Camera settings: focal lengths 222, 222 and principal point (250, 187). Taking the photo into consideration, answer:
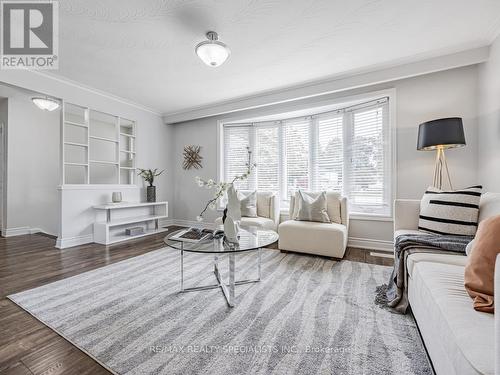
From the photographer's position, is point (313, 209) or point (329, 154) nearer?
point (313, 209)

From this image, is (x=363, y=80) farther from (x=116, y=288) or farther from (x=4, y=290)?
(x=4, y=290)

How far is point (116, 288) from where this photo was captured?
2.11 metres

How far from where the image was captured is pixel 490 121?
2461 millimetres

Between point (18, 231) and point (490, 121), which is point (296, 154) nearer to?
point (490, 121)

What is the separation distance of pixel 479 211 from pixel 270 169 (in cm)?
305

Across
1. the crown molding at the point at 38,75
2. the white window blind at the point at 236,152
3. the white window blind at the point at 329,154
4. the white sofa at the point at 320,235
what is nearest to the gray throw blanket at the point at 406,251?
the white sofa at the point at 320,235

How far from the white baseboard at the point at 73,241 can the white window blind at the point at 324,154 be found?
2692mm

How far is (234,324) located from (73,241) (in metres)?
3.42

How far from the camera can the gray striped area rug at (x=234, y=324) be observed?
1238mm

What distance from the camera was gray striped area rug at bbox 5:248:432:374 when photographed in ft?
4.06

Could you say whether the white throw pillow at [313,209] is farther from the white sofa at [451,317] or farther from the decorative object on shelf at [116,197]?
the decorative object on shelf at [116,197]

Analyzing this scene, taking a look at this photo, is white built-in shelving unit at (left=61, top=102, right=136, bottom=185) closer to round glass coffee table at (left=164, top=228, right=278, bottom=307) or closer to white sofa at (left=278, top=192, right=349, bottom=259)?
round glass coffee table at (left=164, top=228, right=278, bottom=307)

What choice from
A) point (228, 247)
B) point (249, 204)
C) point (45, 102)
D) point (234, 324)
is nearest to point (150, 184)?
point (45, 102)

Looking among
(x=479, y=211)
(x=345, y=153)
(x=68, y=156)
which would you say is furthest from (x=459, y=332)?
(x=68, y=156)
